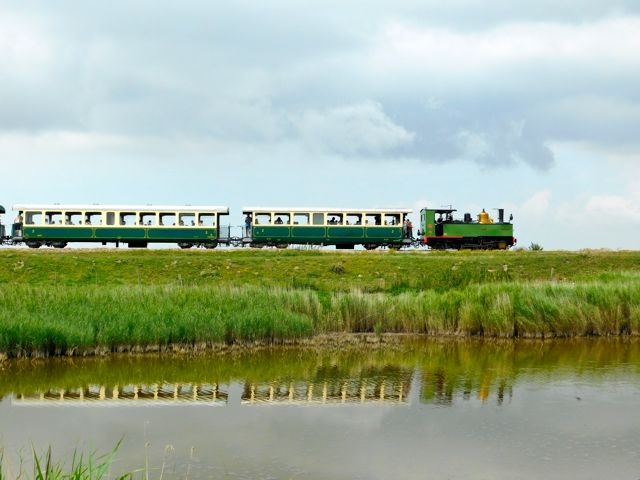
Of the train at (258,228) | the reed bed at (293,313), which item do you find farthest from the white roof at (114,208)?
the reed bed at (293,313)

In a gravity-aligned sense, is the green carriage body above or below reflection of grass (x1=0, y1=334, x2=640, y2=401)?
above

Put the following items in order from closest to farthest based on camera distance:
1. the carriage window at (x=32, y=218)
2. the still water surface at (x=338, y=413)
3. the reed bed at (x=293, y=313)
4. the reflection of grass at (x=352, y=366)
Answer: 1. the still water surface at (x=338, y=413)
2. the reflection of grass at (x=352, y=366)
3. the reed bed at (x=293, y=313)
4. the carriage window at (x=32, y=218)

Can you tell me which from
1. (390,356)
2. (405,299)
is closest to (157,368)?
(390,356)

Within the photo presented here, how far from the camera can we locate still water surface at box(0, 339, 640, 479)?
379 inches

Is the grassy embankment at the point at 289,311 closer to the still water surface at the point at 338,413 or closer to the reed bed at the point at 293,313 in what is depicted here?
the reed bed at the point at 293,313

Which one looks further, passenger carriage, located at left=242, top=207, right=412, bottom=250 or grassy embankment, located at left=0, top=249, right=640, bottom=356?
passenger carriage, located at left=242, top=207, right=412, bottom=250

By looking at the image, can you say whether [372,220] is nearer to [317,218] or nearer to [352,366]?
[317,218]

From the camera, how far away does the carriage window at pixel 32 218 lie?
141 ft

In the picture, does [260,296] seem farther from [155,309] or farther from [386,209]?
[386,209]

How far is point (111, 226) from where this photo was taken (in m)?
43.3

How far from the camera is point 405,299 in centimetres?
2155

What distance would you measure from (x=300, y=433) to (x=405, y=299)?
1083 centimetres

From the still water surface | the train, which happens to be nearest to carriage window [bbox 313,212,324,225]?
the train

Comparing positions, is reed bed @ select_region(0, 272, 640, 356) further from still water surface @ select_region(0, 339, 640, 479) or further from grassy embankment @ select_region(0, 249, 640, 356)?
still water surface @ select_region(0, 339, 640, 479)
